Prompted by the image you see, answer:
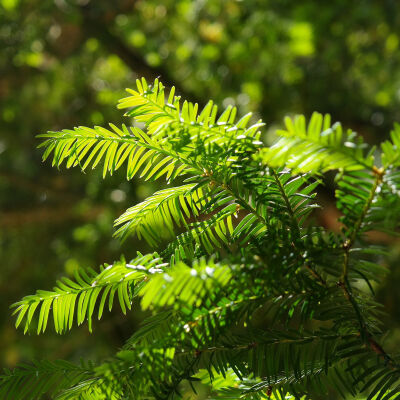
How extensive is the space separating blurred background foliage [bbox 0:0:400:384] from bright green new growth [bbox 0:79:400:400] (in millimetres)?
2415

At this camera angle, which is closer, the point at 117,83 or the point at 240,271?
the point at 240,271

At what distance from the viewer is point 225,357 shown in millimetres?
668

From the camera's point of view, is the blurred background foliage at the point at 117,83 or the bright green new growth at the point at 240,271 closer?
the bright green new growth at the point at 240,271

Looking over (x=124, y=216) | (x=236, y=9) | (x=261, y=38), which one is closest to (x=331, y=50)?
(x=261, y=38)

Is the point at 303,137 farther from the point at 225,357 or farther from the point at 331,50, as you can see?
the point at 331,50

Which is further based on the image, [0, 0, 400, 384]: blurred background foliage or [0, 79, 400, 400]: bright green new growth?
[0, 0, 400, 384]: blurred background foliage

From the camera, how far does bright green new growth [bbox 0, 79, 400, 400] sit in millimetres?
548

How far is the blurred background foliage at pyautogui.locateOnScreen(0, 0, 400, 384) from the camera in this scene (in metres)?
3.37

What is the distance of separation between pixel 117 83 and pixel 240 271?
3.53 m

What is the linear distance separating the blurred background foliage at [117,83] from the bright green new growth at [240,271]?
95.1 inches

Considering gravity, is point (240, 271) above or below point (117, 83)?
below

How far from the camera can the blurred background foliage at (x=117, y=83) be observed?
11.1 feet

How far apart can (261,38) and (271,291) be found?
332cm

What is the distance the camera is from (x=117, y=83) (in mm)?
3885
